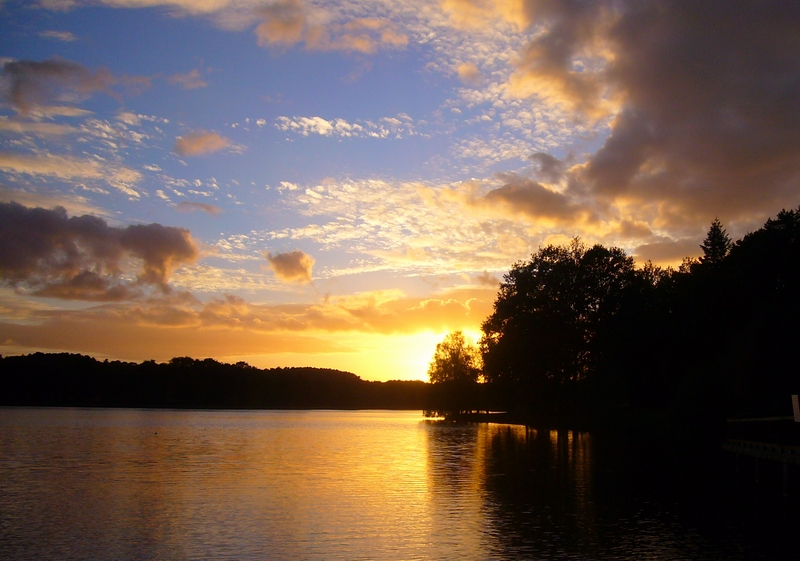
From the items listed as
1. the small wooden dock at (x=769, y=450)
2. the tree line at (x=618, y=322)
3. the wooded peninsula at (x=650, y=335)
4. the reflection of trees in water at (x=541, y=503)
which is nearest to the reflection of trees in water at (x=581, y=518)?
the reflection of trees in water at (x=541, y=503)

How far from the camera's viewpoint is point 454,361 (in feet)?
407

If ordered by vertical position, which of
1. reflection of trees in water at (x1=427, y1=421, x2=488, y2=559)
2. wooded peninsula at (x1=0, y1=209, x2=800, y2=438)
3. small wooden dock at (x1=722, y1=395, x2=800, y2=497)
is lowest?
reflection of trees in water at (x1=427, y1=421, x2=488, y2=559)

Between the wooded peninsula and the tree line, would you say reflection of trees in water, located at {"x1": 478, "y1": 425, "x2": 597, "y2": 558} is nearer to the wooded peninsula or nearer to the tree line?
the wooded peninsula

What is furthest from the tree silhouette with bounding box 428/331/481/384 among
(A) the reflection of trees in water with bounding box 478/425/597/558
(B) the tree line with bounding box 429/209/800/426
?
(A) the reflection of trees in water with bounding box 478/425/597/558

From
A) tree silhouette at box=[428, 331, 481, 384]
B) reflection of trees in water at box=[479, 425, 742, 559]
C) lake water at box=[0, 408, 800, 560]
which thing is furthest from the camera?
tree silhouette at box=[428, 331, 481, 384]

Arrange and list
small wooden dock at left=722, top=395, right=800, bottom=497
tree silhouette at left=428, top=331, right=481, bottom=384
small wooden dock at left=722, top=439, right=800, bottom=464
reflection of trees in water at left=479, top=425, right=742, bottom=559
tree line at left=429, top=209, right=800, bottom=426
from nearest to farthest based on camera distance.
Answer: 1. reflection of trees in water at left=479, top=425, right=742, bottom=559
2. small wooden dock at left=722, top=439, right=800, bottom=464
3. small wooden dock at left=722, top=395, right=800, bottom=497
4. tree line at left=429, top=209, right=800, bottom=426
5. tree silhouette at left=428, top=331, right=481, bottom=384

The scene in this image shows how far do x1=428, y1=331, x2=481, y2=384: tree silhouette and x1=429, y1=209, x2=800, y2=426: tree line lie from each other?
22707mm

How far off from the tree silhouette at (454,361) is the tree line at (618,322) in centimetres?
2271

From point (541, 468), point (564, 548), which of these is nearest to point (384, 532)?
point (564, 548)

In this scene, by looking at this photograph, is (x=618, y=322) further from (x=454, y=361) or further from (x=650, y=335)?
(x=454, y=361)

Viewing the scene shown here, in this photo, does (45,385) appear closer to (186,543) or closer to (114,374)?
(114,374)

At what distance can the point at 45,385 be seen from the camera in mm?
179750

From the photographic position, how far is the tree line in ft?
218

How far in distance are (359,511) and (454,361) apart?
99.9 metres
